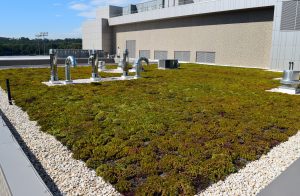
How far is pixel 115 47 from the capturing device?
51156mm

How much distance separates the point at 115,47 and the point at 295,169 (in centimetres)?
4883

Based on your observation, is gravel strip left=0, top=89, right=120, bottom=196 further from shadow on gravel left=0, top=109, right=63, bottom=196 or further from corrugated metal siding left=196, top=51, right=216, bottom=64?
corrugated metal siding left=196, top=51, right=216, bottom=64

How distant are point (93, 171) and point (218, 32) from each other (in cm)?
2937

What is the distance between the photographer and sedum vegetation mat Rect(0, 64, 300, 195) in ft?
15.6

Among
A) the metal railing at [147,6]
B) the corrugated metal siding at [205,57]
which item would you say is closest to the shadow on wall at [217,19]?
the metal railing at [147,6]

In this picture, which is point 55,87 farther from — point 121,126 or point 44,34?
point 44,34

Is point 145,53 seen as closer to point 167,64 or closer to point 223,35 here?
point 223,35

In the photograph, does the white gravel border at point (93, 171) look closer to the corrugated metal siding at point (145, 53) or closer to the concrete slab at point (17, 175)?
the concrete slab at point (17, 175)

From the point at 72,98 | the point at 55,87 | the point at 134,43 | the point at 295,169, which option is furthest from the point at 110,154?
the point at 134,43

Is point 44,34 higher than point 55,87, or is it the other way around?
point 44,34

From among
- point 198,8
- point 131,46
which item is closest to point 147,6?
point 131,46

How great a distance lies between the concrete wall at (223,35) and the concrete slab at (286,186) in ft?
81.3

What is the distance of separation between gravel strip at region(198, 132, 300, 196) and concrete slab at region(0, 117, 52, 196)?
8.21ft

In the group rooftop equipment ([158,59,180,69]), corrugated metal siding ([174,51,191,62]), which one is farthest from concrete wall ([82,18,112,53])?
rooftop equipment ([158,59,180,69])
